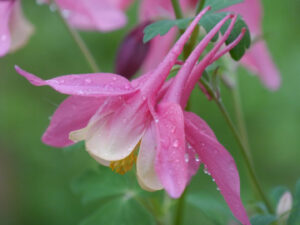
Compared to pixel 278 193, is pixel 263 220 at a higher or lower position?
A: higher

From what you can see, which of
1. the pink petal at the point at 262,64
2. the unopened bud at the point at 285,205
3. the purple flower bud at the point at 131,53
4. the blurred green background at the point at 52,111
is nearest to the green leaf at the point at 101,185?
the purple flower bud at the point at 131,53

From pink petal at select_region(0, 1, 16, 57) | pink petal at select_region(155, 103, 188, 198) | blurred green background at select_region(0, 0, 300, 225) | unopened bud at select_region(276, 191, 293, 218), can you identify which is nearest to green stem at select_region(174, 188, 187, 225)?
unopened bud at select_region(276, 191, 293, 218)

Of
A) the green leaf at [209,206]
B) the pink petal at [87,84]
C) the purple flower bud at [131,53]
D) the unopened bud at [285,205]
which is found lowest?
the green leaf at [209,206]

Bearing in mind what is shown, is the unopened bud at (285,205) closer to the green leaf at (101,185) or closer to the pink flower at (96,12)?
the green leaf at (101,185)

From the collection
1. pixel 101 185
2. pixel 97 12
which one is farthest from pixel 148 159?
pixel 97 12

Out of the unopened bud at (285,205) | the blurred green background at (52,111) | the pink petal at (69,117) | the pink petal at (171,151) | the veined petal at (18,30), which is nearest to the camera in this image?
the pink petal at (171,151)

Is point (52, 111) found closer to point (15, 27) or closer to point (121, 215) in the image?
point (15, 27)

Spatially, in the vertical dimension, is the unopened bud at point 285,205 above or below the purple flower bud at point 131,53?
below
